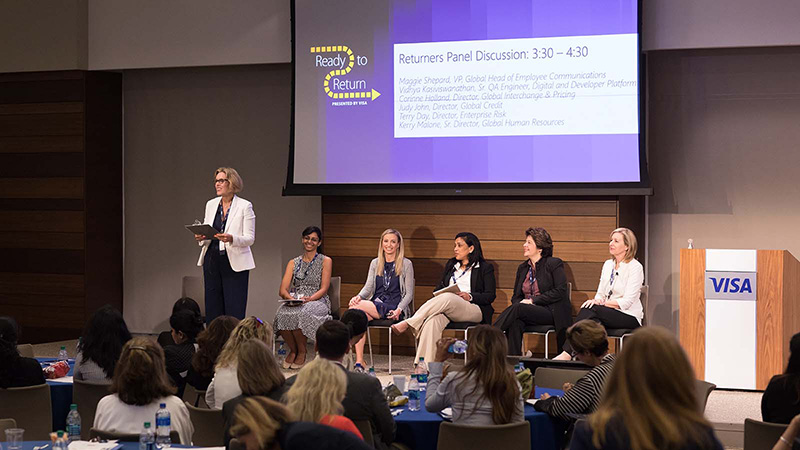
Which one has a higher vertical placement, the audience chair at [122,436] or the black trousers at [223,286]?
the black trousers at [223,286]

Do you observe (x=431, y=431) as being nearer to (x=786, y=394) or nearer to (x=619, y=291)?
(x=786, y=394)

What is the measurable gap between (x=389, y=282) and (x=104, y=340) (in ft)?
11.9

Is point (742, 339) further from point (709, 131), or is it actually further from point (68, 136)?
point (68, 136)

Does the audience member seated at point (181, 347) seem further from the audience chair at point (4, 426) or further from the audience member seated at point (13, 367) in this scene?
the audience chair at point (4, 426)

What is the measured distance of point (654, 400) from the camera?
210cm

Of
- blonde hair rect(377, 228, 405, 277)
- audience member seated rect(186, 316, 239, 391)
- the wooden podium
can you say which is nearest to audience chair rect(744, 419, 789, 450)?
audience member seated rect(186, 316, 239, 391)

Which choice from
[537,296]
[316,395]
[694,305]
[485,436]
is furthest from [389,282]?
[316,395]

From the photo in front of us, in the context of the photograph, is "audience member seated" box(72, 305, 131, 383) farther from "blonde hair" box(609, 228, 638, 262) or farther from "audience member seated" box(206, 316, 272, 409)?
"blonde hair" box(609, 228, 638, 262)

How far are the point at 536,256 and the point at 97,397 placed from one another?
414 cm

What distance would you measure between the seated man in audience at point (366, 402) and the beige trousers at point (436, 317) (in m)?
3.54

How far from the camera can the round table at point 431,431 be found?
4184 millimetres

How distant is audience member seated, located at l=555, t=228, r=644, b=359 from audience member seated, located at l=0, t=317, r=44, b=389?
13.1ft

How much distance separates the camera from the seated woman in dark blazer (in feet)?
24.4

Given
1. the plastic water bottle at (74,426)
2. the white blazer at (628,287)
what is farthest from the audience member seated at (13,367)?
the white blazer at (628,287)
